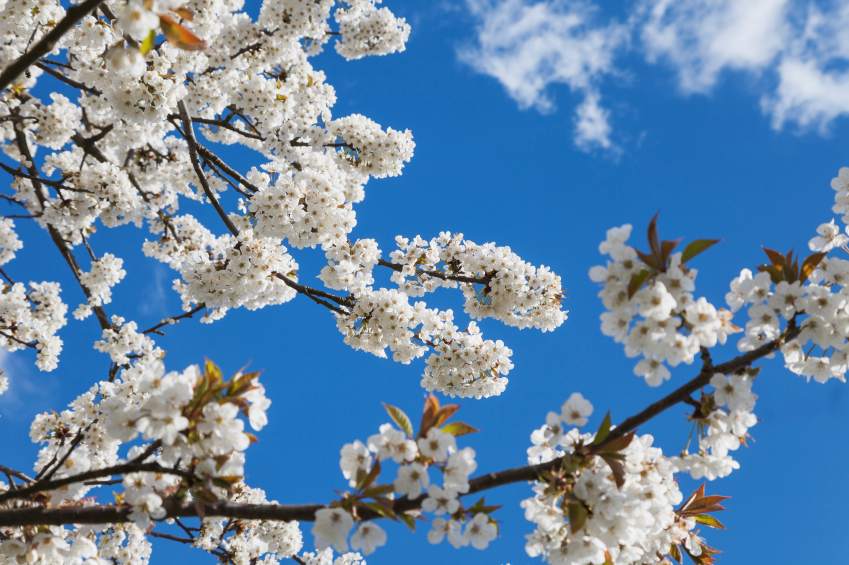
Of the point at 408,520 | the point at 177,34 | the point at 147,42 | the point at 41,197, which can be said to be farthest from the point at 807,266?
the point at 41,197

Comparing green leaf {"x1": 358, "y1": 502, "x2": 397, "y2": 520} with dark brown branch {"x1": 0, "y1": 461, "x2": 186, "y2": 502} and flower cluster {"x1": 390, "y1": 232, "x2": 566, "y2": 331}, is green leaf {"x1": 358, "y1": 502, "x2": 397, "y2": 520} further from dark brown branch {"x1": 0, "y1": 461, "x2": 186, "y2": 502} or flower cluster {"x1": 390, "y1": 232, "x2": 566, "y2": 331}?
flower cluster {"x1": 390, "y1": 232, "x2": 566, "y2": 331}

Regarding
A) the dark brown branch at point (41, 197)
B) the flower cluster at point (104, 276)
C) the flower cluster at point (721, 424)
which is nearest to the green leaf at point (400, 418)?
the flower cluster at point (721, 424)

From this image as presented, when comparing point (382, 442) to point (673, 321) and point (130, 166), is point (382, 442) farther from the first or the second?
point (130, 166)

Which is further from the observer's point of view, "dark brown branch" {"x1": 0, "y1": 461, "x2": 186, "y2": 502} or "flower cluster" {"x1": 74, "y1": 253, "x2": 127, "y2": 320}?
"flower cluster" {"x1": 74, "y1": 253, "x2": 127, "y2": 320}

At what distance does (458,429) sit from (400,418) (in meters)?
0.25

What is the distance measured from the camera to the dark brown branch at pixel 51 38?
10.4ft

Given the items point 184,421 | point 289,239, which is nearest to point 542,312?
point 289,239

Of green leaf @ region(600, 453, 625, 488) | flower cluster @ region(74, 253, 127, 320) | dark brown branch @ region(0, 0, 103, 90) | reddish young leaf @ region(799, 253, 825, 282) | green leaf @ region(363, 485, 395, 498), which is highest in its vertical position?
flower cluster @ region(74, 253, 127, 320)

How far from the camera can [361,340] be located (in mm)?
7230

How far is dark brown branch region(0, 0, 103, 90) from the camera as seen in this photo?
10.4 ft

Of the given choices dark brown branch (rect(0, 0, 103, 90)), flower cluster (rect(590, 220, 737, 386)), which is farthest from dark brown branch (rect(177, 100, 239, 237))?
flower cluster (rect(590, 220, 737, 386))

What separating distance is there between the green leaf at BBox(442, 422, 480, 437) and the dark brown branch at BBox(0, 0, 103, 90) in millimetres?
2540

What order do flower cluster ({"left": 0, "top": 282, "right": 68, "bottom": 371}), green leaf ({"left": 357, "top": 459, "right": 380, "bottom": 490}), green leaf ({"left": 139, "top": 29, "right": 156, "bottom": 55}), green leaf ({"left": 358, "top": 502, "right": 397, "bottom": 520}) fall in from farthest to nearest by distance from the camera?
1. flower cluster ({"left": 0, "top": 282, "right": 68, "bottom": 371})
2. green leaf ({"left": 139, "top": 29, "right": 156, "bottom": 55})
3. green leaf ({"left": 357, "top": 459, "right": 380, "bottom": 490})
4. green leaf ({"left": 358, "top": 502, "right": 397, "bottom": 520})

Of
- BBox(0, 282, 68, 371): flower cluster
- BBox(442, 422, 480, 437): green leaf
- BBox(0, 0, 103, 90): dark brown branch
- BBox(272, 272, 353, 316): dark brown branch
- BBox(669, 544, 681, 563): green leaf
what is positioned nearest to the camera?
BBox(442, 422, 480, 437): green leaf
